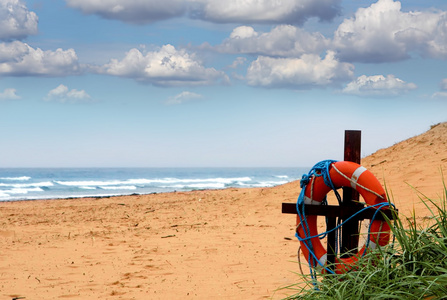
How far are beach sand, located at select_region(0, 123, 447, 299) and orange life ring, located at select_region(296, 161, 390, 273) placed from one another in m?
0.39

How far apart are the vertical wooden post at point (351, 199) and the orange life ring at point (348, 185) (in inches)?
4.1

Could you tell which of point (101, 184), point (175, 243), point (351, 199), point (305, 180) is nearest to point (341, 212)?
point (351, 199)

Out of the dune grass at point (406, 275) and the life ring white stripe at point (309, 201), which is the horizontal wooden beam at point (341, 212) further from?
the dune grass at point (406, 275)

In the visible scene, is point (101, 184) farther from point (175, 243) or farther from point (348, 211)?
point (348, 211)

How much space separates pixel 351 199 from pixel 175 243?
420 cm

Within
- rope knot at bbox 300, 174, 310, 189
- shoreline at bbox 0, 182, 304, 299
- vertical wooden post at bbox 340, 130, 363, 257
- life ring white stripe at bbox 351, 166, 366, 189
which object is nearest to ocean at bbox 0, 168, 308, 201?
shoreline at bbox 0, 182, 304, 299

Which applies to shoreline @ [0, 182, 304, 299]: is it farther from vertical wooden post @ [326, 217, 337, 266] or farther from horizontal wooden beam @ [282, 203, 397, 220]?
horizontal wooden beam @ [282, 203, 397, 220]

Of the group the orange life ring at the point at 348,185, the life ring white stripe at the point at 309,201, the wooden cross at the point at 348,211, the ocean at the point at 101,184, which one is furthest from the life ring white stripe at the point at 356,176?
the ocean at the point at 101,184

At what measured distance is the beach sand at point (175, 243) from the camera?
5.72 meters

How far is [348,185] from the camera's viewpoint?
4590mm

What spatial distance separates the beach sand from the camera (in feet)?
18.8

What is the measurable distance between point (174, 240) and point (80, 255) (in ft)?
5.29

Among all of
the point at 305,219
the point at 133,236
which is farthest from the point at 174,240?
the point at 305,219

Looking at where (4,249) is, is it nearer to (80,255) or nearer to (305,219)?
(80,255)
